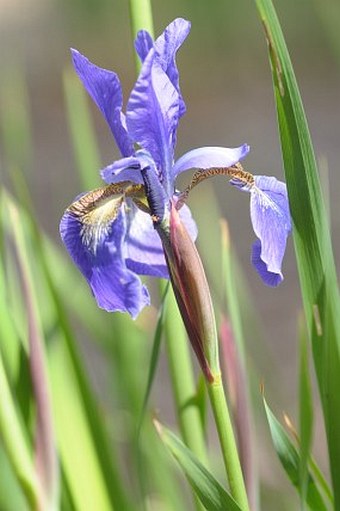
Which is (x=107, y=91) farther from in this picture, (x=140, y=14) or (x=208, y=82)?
(x=208, y=82)

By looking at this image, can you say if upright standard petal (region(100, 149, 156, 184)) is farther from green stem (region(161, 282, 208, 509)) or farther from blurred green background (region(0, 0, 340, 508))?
blurred green background (region(0, 0, 340, 508))

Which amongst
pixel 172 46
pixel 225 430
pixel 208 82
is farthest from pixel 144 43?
pixel 208 82

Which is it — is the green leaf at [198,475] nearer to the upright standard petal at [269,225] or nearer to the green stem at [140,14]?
the upright standard petal at [269,225]

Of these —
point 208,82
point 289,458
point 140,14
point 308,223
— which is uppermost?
point 208,82

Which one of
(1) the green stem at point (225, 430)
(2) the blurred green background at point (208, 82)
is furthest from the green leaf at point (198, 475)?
(2) the blurred green background at point (208, 82)

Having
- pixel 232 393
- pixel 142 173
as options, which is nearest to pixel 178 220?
pixel 142 173

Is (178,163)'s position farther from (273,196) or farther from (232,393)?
(232,393)
